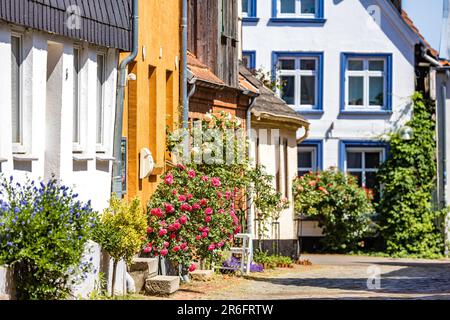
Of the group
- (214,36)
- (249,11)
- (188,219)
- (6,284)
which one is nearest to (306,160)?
(249,11)

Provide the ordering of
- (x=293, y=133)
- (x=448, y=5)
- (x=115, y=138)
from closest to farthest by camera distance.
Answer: (x=115, y=138), (x=293, y=133), (x=448, y=5)

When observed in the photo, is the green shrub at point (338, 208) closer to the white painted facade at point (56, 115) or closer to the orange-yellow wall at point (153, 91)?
the orange-yellow wall at point (153, 91)

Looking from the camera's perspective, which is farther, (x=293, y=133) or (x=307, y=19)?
(x=307, y=19)

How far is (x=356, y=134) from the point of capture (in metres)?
35.3

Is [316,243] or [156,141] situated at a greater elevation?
[156,141]

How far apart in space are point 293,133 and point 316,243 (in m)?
5.26

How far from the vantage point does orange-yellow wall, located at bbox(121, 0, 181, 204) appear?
17891 millimetres

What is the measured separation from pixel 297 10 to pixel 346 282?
1525 centimetres

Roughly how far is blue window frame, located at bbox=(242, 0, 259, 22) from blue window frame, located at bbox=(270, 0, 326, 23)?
51cm

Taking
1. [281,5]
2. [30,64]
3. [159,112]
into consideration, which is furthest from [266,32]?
[30,64]

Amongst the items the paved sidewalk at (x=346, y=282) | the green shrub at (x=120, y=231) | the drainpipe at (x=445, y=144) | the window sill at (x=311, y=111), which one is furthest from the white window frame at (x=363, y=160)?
the green shrub at (x=120, y=231)

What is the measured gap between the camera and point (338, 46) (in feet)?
116

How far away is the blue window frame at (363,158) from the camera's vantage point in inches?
1383
